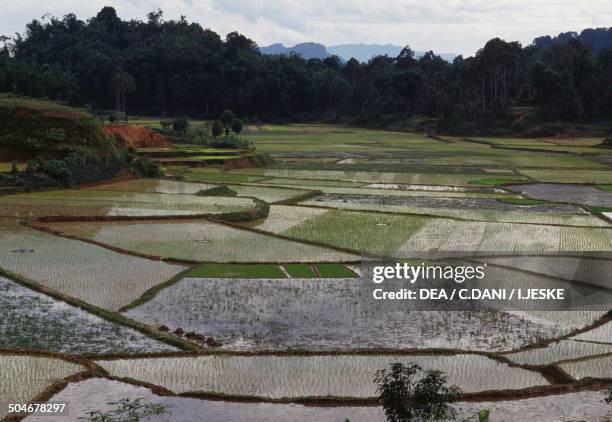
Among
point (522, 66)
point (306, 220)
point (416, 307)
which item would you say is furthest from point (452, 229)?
point (522, 66)

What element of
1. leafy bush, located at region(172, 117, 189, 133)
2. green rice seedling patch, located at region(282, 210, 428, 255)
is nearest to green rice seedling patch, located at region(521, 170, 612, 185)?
green rice seedling patch, located at region(282, 210, 428, 255)

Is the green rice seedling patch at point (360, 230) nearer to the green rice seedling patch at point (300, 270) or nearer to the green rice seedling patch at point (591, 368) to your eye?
the green rice seedling patch at point (300, 270)

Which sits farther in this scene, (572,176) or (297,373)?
(572,176)

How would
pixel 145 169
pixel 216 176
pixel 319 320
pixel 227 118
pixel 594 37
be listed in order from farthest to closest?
1. pixel 594 37
2. pixel 227 118
3. pixel 216 176
4. pixel 145 169
5. pixel 319 320

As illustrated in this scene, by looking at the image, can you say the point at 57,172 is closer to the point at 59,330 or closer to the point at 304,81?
the point at 59,330

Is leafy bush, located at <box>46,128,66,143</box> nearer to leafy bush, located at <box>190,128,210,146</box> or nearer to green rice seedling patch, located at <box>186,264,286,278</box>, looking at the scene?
leafy bush, located at <box>190,128,210,146</box>

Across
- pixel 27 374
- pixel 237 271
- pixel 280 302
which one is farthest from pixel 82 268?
pixel 27 374

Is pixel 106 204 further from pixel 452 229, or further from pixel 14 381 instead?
pixel 14 381
